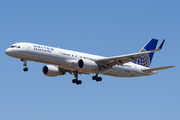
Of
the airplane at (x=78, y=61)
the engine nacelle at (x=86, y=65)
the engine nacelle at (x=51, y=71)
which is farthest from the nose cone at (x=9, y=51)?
the engine nacelle at (x=86, y=65)

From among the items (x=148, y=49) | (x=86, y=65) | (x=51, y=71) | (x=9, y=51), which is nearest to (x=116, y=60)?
(x=86, y=65)

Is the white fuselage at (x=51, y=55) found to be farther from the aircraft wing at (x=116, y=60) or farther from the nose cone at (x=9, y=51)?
the aircraft wing at (x=116, y=60)

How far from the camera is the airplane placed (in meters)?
45.2

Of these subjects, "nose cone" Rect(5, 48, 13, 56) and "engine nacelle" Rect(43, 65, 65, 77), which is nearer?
"nose cone" Rect(5, 48, 13, 56)

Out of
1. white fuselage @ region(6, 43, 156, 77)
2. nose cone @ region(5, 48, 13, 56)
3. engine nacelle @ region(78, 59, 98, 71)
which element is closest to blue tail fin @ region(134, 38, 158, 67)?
white fuselage @ region(6, 43, 156, 77)

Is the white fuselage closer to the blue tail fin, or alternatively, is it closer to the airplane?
the airplane

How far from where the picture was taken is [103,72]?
5072cm

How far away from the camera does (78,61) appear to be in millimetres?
47281

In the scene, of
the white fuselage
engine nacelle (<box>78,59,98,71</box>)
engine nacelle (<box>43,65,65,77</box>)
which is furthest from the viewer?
engine nacelle (<box>43,65,65,77</box>)

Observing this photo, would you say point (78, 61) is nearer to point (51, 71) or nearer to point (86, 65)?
point (86, 65)

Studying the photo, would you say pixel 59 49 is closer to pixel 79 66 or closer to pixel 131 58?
pixel 79 66

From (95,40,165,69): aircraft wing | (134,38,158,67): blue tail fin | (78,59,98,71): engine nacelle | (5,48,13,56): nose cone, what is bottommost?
(78,59,98,71): engine nacelle

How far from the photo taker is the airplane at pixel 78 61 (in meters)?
45.2

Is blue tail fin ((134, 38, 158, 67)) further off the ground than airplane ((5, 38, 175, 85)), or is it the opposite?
blue tail fin ((134, 38, 158, 67))
